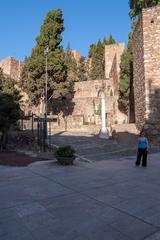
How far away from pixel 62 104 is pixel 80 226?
26.0 metres

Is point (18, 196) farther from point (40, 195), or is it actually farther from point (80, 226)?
point (80, 226)

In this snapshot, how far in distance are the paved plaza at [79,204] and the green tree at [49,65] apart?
1722cm

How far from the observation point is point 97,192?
204 inches

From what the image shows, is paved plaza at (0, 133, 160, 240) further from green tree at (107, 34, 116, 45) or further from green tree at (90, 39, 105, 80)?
green tree at (107, 34, 116, 45)

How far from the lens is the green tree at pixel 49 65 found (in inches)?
950

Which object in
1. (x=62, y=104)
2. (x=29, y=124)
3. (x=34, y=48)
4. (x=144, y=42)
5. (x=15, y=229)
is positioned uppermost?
(x=34, y=48)

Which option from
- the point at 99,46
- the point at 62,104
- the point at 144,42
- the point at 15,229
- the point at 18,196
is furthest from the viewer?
the point at 99,46

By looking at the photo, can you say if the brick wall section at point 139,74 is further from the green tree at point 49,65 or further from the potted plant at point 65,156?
the green tree at point 49,65

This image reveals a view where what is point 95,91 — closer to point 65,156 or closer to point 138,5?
point 138,5

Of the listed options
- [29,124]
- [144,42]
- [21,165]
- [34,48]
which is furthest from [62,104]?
[21,165]

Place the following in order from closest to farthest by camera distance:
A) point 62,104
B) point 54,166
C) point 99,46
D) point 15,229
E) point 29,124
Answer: point 15,229
point 54,166
point 29,124
point 62,104
point 99,46

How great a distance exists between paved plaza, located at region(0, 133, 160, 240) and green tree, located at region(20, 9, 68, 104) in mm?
17216

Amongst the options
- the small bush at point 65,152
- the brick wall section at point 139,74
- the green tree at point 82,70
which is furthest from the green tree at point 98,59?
the small bush at point 65,152

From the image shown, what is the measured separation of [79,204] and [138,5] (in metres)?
21.3
